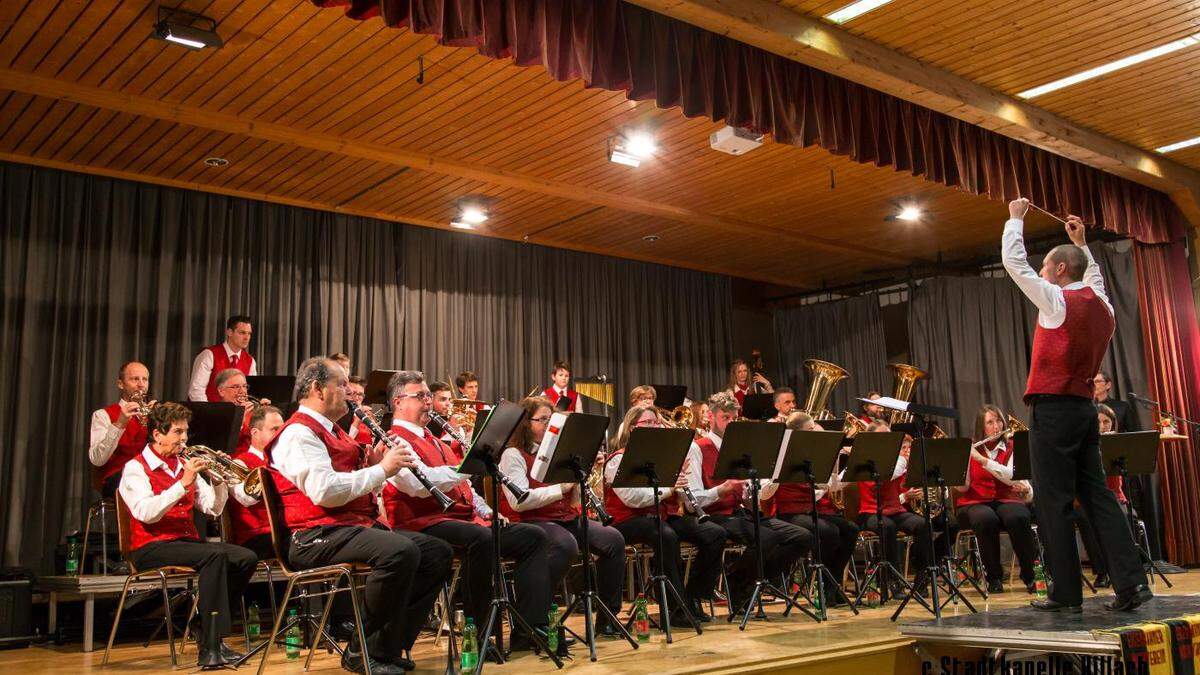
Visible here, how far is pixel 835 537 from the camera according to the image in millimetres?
7164

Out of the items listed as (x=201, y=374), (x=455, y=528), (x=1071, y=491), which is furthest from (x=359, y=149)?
(x=1071, y=491)

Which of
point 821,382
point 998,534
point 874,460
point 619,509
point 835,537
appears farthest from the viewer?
point 821,382

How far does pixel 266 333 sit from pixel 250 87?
3119 millimetres

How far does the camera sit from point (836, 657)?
4.53 m

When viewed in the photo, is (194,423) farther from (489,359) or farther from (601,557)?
(489,359)

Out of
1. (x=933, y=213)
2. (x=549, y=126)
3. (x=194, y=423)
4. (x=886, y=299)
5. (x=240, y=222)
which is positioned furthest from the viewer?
(x=886, y=299)

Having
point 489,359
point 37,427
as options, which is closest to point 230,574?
point 37,427

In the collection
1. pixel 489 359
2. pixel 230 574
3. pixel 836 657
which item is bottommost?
pixel 836 657

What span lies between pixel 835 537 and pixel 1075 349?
2.89 m

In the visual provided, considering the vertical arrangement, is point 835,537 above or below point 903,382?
below

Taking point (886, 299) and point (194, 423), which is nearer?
point (194, 423)

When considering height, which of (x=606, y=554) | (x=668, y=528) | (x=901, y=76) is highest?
(x=901, y=76)

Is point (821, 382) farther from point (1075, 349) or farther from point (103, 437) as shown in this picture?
point (103, 437)

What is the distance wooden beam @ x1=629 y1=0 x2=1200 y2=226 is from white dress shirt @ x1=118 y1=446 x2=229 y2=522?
3.69 metres
